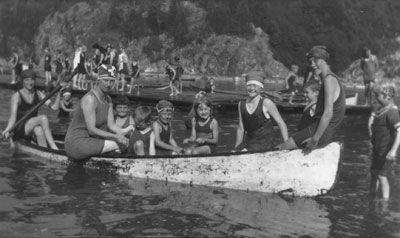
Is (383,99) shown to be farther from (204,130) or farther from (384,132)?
(204,130)

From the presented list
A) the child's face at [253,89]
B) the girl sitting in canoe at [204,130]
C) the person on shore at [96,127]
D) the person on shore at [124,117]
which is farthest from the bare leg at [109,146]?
the child's face at [253,89]

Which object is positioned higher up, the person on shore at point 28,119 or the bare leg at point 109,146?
the person on shore at point 28,119

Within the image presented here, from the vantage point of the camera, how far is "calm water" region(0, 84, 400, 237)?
628cm

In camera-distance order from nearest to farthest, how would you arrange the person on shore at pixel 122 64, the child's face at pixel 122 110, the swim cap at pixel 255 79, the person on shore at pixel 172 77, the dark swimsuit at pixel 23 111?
1. the swim cap at pixel 255 79
2. the child's face at pixel 122 110
3. the dark swimsuit at pixel 23 111
4. the person on shore at pixel 122 64
5. the person on shore at pixel 172 77

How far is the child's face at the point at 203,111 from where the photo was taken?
947cm

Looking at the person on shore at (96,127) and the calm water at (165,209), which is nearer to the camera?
the calm water at (165,209)

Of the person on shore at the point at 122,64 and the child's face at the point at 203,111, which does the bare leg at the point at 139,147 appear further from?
the person on shore at the point at 122,64

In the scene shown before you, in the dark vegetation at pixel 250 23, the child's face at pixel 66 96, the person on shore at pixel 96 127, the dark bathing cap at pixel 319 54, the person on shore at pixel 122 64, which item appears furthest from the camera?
the dark vegetation at pixel 250 23

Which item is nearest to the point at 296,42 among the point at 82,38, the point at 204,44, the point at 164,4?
the point at 204,44

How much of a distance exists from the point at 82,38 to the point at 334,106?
98.7 m

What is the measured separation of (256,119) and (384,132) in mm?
2133

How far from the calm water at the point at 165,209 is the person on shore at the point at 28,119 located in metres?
1.16

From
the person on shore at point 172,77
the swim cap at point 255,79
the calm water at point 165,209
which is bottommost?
the calm water at point 165,209

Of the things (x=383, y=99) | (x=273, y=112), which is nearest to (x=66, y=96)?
(x=273, y=112)
